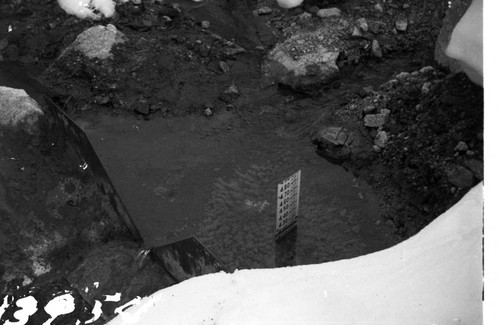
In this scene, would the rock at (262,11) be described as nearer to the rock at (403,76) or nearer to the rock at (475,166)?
the rock at (403,76)

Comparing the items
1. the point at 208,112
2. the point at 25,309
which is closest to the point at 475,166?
the point at 208,112

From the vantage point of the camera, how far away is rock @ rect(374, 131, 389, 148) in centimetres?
338

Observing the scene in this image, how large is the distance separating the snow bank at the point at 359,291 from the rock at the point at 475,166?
375 mm

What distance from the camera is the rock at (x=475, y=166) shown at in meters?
2.94

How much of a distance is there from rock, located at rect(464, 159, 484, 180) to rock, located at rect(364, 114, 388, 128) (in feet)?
1.98

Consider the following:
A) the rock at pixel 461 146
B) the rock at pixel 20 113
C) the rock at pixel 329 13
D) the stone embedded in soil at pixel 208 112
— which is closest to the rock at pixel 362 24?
the rock at pixel 329 13

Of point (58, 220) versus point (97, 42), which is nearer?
point (58, 220)

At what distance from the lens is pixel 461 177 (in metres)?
2.97

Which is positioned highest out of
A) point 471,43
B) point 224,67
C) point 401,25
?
point 471,43

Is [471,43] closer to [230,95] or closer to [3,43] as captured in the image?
[230,95]

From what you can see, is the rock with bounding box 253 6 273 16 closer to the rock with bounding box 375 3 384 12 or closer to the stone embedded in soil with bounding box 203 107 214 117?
the rock with bounding box 375 3 384 12

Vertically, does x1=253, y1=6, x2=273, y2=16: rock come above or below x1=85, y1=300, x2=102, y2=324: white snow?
above

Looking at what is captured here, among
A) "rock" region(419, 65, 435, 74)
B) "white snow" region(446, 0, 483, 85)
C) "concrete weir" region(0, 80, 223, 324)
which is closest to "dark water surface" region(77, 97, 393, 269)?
"concrete weir" region(0, 80, 223, 324)

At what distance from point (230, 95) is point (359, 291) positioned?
1814 mm
